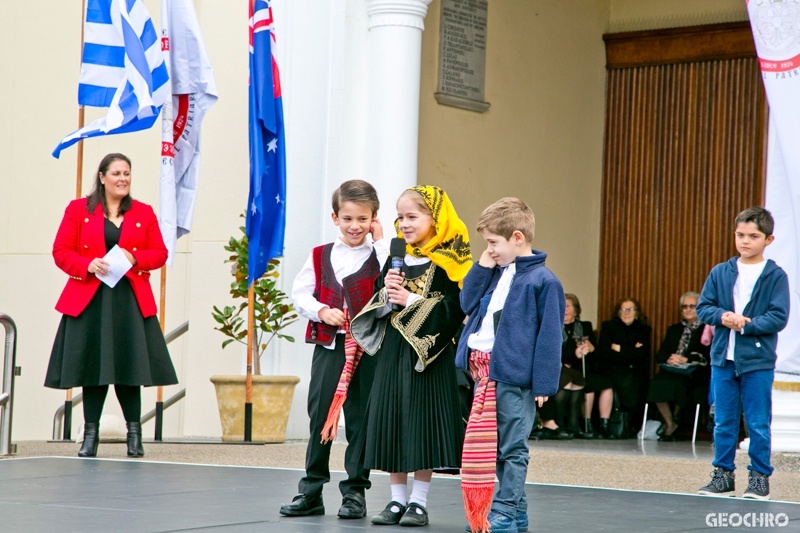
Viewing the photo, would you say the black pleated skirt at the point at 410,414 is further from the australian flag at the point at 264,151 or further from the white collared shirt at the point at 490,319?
the australian flag at the point at 264,151

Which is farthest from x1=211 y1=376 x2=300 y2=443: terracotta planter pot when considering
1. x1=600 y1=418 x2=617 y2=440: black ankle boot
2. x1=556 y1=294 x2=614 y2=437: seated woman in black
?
x1=600 y1=418 x2=617 y2=440: black ankle boot

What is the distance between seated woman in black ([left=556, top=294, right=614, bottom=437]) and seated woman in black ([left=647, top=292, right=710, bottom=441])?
1.28 feet

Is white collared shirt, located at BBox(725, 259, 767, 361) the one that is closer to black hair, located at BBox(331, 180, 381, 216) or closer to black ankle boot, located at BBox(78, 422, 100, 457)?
black hair, located at BBox(331, 180, 381, 216)

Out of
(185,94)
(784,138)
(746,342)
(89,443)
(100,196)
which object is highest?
(185,94)

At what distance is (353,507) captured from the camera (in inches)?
159

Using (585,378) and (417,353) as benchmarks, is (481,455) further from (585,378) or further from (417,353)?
(585,378)

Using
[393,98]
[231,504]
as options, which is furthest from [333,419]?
[393,98]

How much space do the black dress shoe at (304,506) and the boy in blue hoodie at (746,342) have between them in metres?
1.99

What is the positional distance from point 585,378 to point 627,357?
0.47 meters

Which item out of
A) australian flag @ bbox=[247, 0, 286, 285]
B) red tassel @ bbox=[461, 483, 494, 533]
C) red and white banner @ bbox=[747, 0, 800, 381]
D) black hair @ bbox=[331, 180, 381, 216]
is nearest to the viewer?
red tassel @ bbox=[461, 483, 494, 533]

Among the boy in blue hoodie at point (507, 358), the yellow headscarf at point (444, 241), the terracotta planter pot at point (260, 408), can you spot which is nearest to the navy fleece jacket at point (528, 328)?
the boy in blue hoodie at point (507, 358)

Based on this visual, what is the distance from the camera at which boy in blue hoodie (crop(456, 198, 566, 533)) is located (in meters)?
3.68

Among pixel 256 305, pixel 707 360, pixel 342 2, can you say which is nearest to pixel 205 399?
pixel 256 305

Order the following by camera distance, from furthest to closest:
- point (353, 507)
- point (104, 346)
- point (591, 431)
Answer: point (591, 431)
point (104, 346)
point (353, 507)
